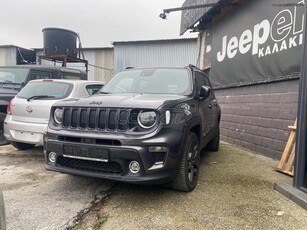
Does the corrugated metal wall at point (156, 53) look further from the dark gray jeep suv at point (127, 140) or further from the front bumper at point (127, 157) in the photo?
the front bumper at point (127, 157)

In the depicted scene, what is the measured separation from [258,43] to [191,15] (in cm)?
414

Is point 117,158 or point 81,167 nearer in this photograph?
point 117,158

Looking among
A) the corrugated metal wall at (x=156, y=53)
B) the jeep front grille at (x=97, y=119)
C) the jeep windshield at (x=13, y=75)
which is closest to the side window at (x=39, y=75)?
the jeep windshield at (x=13, y=75)

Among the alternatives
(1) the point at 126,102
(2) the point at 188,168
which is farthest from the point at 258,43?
(1) the point at 126,102

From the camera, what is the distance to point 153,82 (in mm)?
4352

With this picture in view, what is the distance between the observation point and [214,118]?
18.2 feet

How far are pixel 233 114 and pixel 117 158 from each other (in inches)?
200

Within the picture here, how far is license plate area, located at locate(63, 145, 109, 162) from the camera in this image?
3.11 m

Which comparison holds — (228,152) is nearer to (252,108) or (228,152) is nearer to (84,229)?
(252,108)

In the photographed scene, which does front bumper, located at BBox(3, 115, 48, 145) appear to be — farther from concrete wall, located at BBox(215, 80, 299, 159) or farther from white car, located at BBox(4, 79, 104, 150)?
concrete wall, located at BBox(215, 80, 299, 159)

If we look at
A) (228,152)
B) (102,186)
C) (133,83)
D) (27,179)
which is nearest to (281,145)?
(228,152)

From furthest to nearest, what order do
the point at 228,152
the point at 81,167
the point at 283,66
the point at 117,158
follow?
the point at 228,152, the point at 283,66, the point at 81,167, the point at 117,158

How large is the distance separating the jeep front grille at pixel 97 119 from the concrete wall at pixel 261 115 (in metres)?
3.64

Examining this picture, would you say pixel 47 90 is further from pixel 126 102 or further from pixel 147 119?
pixel 147 119
